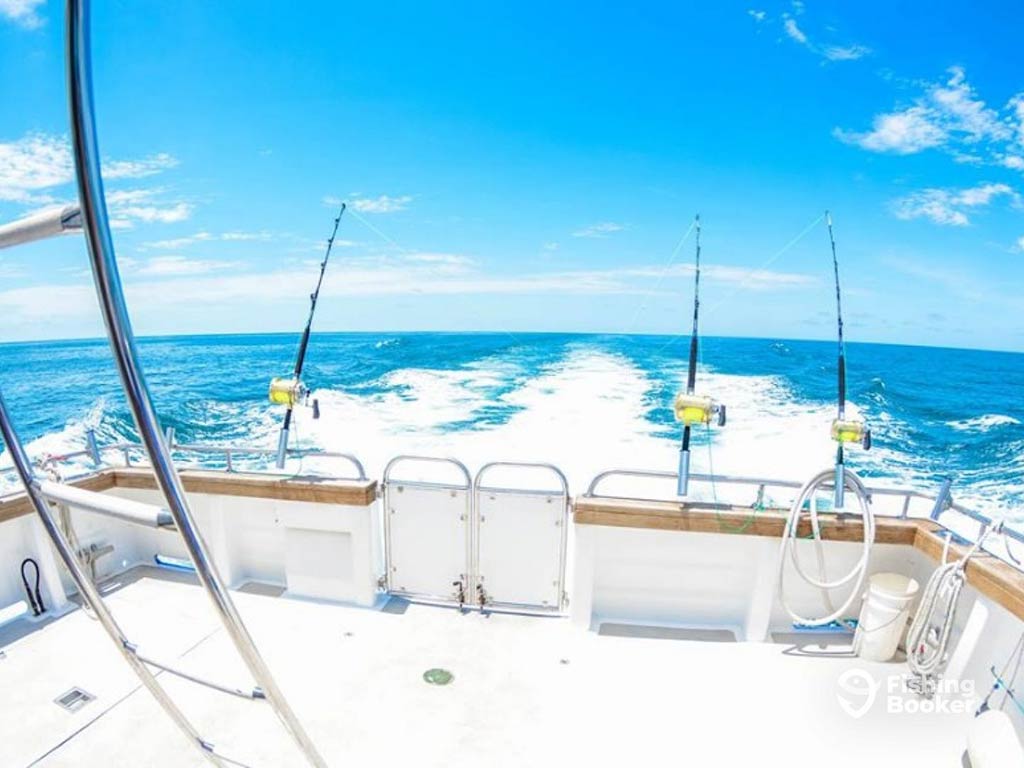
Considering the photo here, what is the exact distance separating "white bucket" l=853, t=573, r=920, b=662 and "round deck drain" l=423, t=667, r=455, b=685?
1.96 meters

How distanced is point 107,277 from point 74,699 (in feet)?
8.37

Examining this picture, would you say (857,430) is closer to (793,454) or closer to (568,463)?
(568,463)

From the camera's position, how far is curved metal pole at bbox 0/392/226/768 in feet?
2.81

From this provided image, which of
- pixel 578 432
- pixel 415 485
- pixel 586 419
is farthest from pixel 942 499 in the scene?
pixel 586 419

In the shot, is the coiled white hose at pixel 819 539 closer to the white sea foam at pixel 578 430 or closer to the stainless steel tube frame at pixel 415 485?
the stainless steel tube frame at pixel 415 485

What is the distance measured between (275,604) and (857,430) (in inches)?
126

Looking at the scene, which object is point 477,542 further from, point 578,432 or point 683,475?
point 578,432

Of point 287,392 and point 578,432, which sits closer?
point 287,392

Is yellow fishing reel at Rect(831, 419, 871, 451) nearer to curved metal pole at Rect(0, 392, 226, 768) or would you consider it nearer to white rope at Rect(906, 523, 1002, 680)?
white rope at Rect(906, 523, 1002, 680)

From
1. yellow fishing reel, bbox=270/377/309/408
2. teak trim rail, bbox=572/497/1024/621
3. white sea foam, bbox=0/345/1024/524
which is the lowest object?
white sea foam, bbox=0/345/1024/524

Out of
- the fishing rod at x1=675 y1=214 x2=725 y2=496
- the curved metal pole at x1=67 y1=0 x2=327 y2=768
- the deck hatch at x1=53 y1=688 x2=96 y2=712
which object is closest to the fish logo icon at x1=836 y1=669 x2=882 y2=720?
the fishing rod at x1=675 y1=214 x2=725 y2=496

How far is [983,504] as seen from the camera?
6609 mm

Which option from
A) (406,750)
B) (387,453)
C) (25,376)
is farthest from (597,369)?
(25,376)

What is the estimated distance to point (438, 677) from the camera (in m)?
2.38
